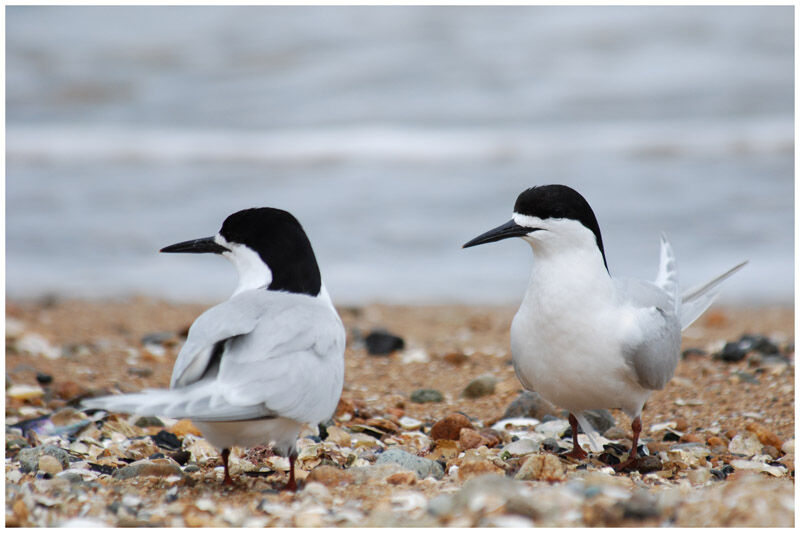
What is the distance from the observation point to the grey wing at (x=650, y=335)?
3420mm

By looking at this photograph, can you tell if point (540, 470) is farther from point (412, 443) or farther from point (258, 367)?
point (258, 367)

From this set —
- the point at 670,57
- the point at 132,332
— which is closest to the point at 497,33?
the point at 670,57

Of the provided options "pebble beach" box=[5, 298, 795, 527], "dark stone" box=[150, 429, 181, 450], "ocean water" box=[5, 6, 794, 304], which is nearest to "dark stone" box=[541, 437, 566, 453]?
"pebble beach" box=[5, 298, 795, 527]

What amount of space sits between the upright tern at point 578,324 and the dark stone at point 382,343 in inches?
69.3

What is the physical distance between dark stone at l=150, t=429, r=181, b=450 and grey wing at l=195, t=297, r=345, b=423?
1019mm

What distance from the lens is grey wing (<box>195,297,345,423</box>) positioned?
8.96 ft

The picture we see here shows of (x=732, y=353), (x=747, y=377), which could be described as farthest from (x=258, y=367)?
(x=732, y=353)

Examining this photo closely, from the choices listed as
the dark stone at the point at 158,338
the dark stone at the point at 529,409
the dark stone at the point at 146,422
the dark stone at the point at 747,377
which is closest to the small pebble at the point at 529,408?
the dark stone at the point at 529,409

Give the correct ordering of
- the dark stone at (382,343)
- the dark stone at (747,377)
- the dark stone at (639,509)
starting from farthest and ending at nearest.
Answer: the dark stone at (382,343), the dark stone at (747,377), the dark stone at (639,509)

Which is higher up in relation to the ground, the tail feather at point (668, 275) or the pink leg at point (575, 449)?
the tail feather at point (668, 275)

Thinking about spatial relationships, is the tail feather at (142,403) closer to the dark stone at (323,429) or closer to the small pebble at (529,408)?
the dark stone at (323,429)

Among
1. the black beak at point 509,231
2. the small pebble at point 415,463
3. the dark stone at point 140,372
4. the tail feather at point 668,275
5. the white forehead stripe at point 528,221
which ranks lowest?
the dark stone at point 140,372

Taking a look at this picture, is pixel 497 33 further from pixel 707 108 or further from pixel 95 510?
pixel 95 510

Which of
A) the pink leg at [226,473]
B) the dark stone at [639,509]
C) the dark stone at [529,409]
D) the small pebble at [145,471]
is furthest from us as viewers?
the dark stone at [529,409]
